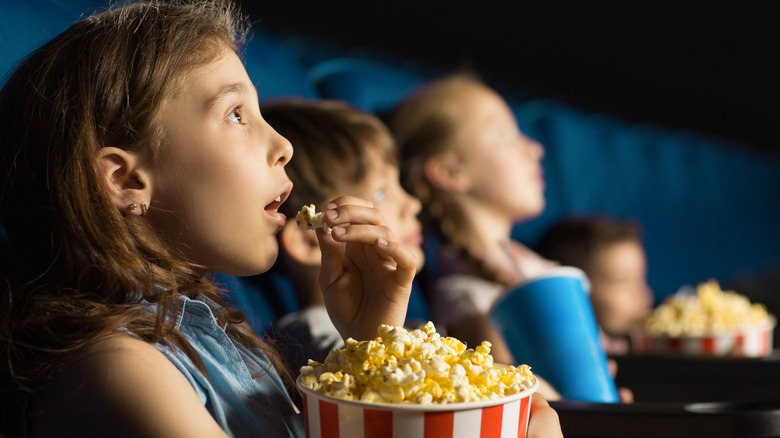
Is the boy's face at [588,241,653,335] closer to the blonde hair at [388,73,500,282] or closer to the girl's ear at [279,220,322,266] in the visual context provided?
the blonde hair at [388,73,500,282]

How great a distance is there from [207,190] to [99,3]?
42 centimetres

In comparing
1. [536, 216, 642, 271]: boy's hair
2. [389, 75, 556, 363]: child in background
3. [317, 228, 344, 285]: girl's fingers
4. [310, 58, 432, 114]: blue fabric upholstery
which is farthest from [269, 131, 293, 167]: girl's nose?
[536, 216, 642, 271]: boy's hair

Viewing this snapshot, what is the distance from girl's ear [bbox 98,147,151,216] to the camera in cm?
62

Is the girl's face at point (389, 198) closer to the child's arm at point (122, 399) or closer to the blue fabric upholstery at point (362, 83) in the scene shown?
the blue fabric upholstery at point (362, 83)

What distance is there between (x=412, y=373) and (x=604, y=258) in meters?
1.55

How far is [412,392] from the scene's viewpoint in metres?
0.46

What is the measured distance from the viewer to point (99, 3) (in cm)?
90

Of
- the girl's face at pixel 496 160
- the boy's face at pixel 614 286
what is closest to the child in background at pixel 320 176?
the girl's face at pixel 496 160

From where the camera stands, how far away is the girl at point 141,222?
0.54 m

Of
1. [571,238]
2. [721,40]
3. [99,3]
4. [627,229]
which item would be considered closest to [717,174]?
[721,40]

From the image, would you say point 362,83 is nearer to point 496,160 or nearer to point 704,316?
point 496,160

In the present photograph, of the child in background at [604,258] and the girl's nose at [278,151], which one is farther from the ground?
the girl's nose at [278,151]

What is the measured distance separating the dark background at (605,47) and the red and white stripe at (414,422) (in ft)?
4.10

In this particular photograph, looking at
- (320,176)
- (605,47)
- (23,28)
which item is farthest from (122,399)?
(605,47)
